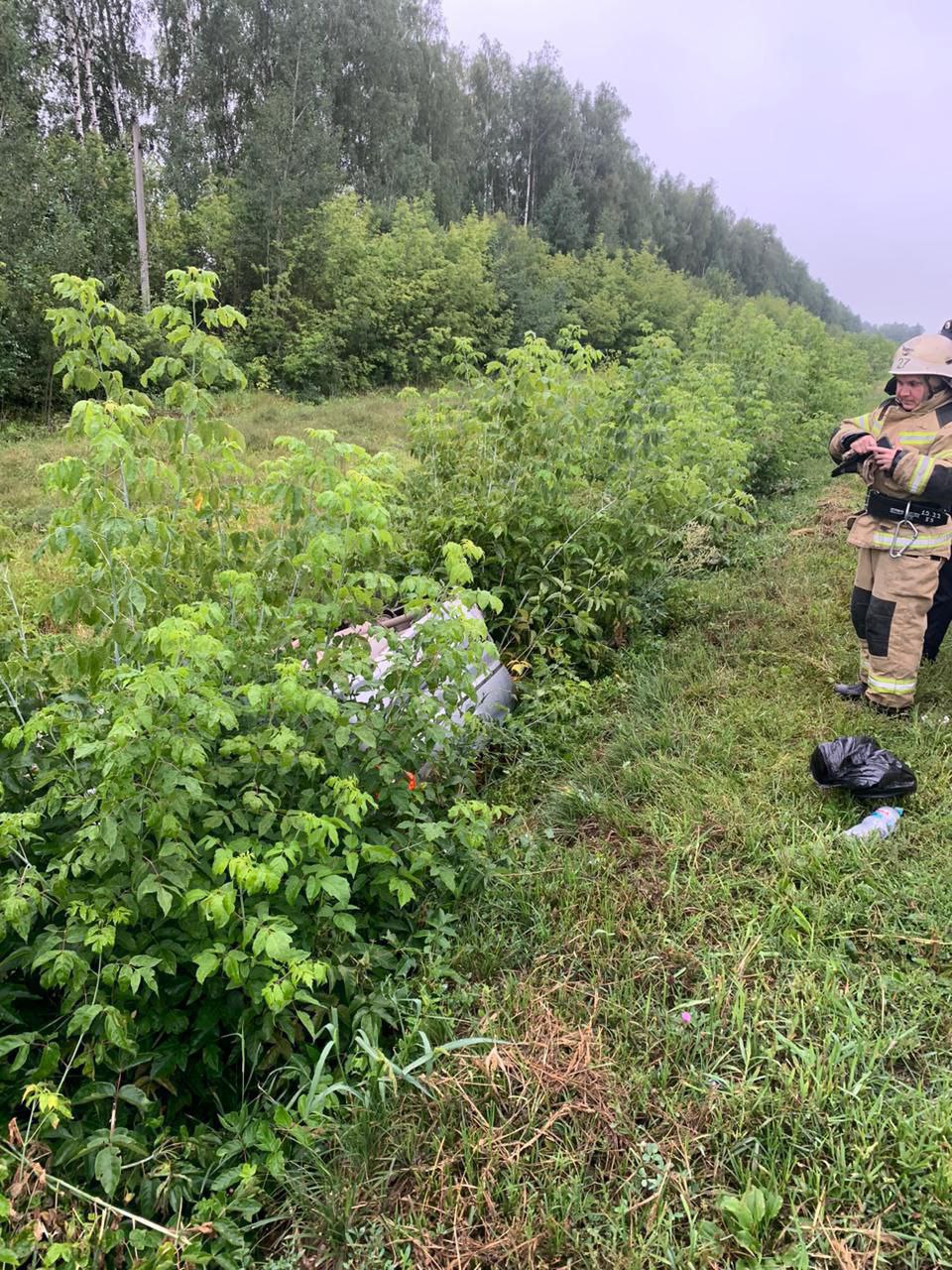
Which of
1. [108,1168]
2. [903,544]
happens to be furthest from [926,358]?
[108,1168]

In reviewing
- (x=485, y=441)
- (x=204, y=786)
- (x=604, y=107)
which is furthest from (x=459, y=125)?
A: (x=204, y=786)

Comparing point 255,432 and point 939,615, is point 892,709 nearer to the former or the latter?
point 939,615

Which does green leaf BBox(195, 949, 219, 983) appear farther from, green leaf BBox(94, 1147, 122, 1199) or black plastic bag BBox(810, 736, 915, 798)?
black plastic bag BBox(810, 736, 915, 798)

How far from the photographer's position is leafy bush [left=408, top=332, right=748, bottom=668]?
4324 mm

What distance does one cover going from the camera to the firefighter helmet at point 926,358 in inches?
123

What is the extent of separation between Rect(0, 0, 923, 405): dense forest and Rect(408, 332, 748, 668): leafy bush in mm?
8019

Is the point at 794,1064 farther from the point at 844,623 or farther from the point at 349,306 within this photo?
the point at 349,306

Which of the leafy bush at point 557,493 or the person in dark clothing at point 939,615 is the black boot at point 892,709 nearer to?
the person in dark clothing at point 939,615

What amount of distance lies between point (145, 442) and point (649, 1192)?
2676mm

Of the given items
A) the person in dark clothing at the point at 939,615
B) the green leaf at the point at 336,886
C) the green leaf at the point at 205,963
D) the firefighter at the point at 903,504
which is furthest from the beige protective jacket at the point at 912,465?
the green leaf at the point at 205,963

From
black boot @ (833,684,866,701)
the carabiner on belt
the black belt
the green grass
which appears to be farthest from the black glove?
the green grass

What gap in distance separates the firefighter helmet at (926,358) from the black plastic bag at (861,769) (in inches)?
63.8

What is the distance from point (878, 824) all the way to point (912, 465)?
5.01 feet

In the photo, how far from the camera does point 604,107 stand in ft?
149
